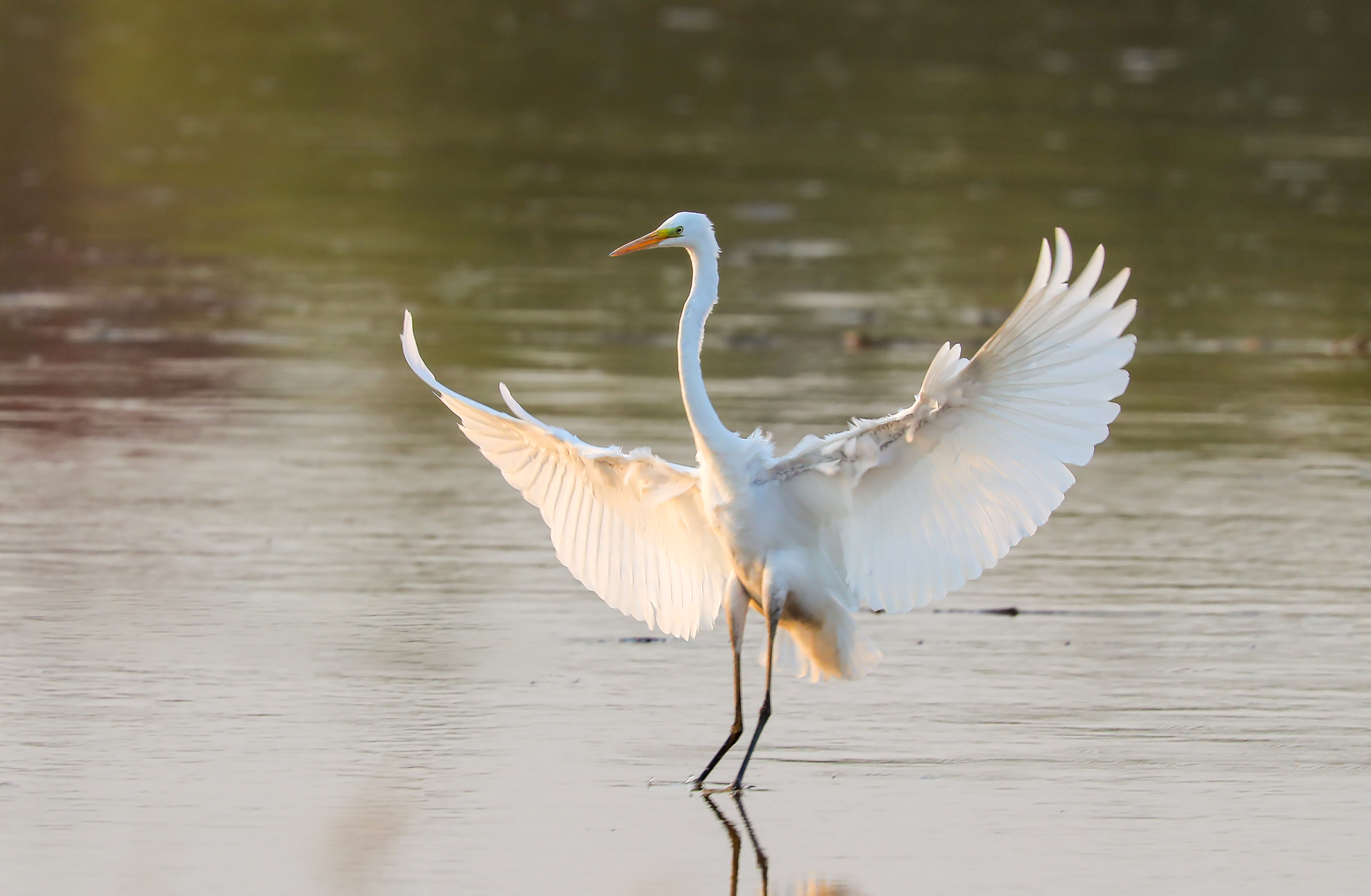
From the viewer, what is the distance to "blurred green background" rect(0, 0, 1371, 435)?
13.7 meters

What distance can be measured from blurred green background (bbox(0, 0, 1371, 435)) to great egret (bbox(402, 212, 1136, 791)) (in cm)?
507

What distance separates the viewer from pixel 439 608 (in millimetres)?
7914

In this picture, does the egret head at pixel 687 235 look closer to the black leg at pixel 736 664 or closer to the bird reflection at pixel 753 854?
the black leg at pixel 736 664

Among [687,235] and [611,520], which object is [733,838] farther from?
[687,235]

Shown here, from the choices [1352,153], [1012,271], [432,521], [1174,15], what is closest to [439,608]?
[432,521]

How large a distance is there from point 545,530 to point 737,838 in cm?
Answer: 349

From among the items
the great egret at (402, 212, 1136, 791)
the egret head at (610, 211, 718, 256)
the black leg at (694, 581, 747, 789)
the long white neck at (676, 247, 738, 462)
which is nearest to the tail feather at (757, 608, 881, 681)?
the great egret at (402, 212, 1136, 791)

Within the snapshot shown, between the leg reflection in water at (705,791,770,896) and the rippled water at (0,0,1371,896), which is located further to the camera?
the rippled water at (0,0,1371,896)

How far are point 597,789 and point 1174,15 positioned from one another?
31.7 meters

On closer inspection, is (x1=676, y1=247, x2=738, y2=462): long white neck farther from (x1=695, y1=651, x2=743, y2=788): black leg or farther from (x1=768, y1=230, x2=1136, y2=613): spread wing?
(x1=695, y1=651, x2=743, y2=788): black leg

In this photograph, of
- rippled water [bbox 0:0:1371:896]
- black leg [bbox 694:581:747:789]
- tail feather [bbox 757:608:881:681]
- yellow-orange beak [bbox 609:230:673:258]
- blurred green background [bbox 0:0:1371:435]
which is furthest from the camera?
blurred green background [bbox 0:0:1371:435]

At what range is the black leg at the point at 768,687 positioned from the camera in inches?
253

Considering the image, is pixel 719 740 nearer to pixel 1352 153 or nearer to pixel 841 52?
pixel 1352 153

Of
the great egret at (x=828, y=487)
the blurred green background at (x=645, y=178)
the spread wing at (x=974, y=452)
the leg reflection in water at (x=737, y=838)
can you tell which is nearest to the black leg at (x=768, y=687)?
the great egret at (x=828, y=487)
